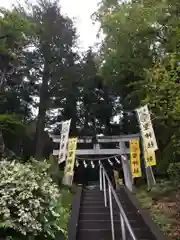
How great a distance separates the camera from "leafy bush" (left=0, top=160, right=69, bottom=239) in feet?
11.7

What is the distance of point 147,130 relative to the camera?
9.45 meters

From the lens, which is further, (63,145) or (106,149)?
(106,149)

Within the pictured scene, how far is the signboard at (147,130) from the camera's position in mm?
9156

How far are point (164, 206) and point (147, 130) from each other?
2998 mm


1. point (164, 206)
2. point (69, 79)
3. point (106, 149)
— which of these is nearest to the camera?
point (164, 206)

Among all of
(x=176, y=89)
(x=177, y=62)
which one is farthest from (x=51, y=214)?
(x=177, y=62)

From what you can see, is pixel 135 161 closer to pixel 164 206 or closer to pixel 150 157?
pixel 150 157

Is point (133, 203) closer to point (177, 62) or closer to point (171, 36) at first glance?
point (177, 62)

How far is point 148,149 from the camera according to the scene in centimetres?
920

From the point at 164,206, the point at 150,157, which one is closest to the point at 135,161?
the point at 150,157

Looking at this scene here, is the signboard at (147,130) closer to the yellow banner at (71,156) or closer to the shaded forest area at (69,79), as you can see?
the shaded forest area at (69,79)

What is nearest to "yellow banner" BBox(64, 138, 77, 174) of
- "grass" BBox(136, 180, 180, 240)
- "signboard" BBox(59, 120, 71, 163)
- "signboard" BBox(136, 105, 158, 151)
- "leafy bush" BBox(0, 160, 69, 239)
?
"signboard" BBox(59, 120, 71, 163)

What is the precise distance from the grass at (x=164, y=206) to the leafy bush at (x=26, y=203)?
229cm

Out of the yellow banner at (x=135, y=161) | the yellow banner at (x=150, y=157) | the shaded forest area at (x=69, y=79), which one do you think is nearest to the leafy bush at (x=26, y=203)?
the yellow banner at (x=150, y=157)
